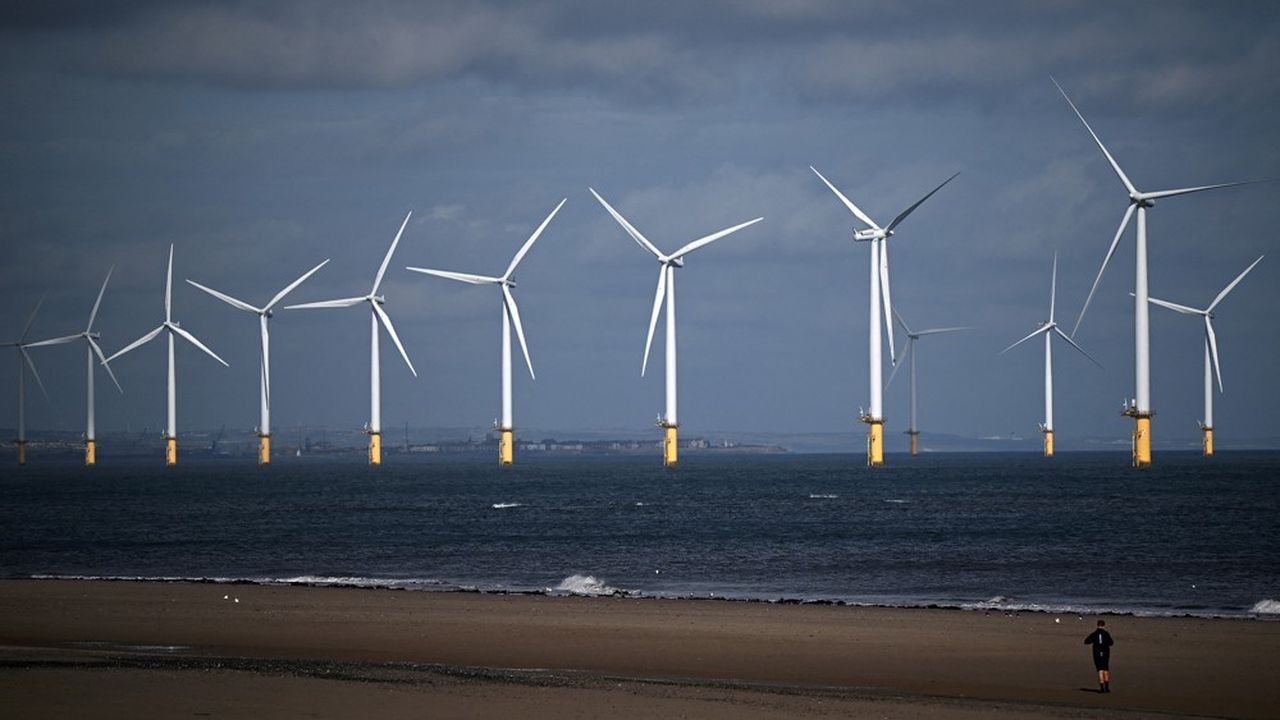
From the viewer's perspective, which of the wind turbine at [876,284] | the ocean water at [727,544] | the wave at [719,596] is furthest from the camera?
the wind turbine at [876,284]

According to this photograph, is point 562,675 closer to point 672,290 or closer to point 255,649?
point 255,649

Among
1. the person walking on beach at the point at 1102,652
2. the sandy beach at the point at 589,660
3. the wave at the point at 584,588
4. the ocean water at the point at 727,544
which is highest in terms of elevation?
the person walking on beach at the point at 1102,652

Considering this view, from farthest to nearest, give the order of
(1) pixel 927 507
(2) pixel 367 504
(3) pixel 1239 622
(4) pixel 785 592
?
(2) pixel 367 504 → (1) pixel 927 507 → (4) pixel 785 592 → (3) pixel 1239 622

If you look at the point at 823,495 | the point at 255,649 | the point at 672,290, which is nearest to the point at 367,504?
the point at 823,495

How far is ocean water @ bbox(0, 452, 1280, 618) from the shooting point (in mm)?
47906

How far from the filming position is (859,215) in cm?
13150

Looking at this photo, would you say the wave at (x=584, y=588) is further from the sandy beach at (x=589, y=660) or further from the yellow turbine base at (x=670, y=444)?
the yellow turbine base at (x=670, y=444)

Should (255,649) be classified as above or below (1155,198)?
below

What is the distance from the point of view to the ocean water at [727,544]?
47.9 metres

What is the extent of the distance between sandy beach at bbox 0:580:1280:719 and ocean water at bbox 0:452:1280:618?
6.27 meters

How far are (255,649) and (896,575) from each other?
85.6 feet

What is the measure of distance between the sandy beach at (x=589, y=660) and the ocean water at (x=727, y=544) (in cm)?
627

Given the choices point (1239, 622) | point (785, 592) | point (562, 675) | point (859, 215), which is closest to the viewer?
point (562, 675)

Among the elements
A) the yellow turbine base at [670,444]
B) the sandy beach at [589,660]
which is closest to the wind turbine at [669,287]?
the yellow turbine base at [670,444]
